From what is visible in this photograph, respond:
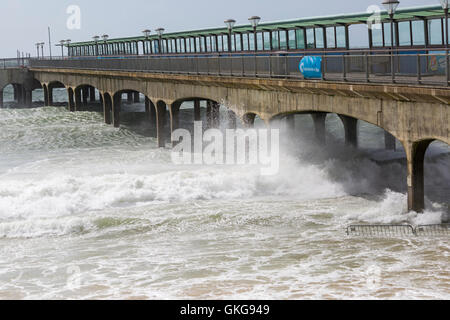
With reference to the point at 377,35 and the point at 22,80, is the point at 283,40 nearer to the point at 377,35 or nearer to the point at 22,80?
the point at 377,35

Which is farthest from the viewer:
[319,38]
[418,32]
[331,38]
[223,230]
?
[319,38]

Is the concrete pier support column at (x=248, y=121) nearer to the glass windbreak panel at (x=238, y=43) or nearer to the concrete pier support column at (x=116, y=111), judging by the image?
the glass windbreak panel at (x=238, y=43)

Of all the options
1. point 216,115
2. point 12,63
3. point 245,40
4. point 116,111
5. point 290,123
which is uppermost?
point 12,63

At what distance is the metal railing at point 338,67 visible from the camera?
18109 mm

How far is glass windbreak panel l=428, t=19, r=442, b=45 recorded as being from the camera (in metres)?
24.4

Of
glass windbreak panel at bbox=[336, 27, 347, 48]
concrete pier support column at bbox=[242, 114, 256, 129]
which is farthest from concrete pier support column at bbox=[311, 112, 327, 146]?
concrete pier support column at bbox=[242, 114, 256, 129]

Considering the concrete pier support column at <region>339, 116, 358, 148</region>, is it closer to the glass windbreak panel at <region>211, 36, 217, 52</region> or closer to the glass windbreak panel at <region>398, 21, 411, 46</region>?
the glass windbreak panel at <region>398, 21, 411, 46</region>

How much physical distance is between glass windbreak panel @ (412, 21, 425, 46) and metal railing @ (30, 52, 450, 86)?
8.35 feet

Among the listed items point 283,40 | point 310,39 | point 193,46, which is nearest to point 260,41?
point 283,40

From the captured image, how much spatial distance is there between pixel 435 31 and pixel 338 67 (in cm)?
508

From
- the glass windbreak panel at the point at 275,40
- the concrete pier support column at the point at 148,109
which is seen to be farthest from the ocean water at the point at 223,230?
the concrete pier support column at the point at 148,109

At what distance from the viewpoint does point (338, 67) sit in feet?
71.3

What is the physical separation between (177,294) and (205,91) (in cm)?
1874

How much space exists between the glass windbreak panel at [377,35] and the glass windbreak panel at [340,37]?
2419mm
